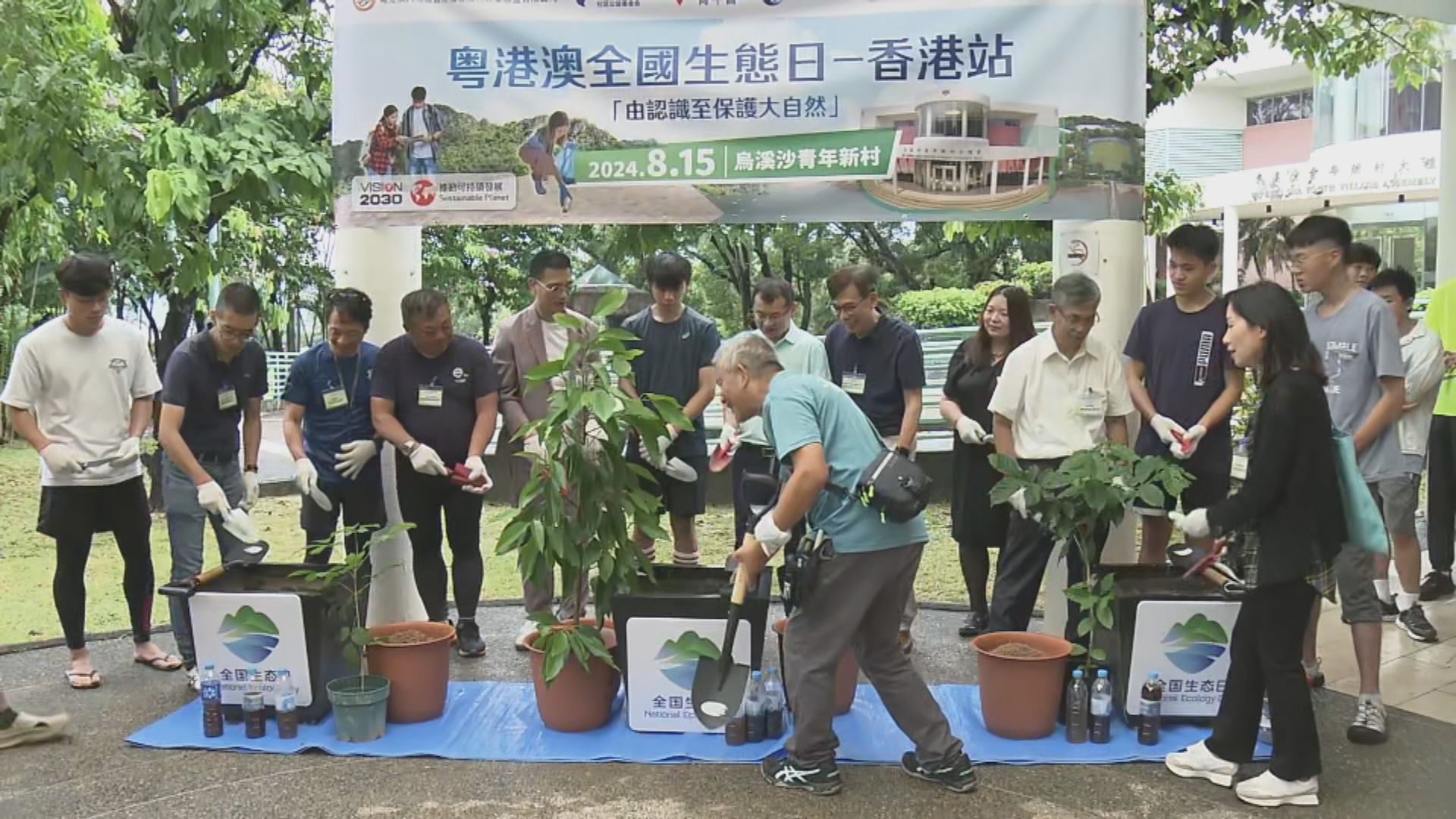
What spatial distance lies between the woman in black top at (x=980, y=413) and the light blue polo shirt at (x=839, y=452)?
1234 mm

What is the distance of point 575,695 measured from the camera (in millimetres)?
3320

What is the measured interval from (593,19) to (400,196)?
889 mm

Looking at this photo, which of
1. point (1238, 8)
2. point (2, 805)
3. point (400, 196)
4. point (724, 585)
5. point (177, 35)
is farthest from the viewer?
point (1238, 8)

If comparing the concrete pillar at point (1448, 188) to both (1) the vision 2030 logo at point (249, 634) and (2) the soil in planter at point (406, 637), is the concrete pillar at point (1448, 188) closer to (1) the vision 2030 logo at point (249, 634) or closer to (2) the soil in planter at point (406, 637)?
(2) the soil in planter at point (406, 637)

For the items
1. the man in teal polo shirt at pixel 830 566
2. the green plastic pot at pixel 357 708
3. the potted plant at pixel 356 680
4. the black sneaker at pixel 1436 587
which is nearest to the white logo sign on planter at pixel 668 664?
the man in teal polo shirt at pixel 830 566

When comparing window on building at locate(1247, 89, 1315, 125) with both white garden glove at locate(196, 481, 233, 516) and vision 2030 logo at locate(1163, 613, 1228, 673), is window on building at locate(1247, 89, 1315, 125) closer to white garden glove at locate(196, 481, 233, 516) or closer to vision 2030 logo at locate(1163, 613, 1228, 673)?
vision 2030 logo at locate(1163, 613, 1228, 673)

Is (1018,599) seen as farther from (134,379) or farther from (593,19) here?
(134,379)

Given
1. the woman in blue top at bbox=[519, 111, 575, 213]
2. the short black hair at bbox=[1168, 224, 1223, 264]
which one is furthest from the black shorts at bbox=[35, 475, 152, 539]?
the short black hair at bbox=[1168, 224, 1223, 264]

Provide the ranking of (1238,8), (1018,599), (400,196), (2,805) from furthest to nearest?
(1238,8) → (400,196) → (1018,599) → (2,805)

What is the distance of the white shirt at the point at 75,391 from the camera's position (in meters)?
3.60

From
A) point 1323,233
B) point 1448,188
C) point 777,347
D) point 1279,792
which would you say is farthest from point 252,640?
point 1448,188

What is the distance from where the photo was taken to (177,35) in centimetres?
465

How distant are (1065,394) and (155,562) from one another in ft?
15.5

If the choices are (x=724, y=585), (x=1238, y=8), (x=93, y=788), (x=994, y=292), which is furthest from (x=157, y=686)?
(x=1238, y=8)
